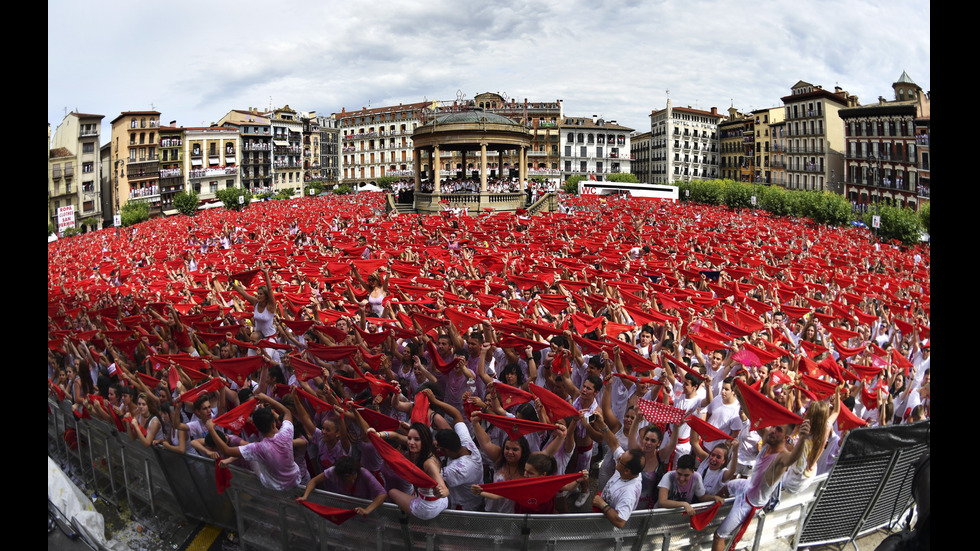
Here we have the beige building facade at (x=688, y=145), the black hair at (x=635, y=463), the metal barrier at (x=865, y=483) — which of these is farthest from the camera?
the beige building facade at (x=688, y=145)

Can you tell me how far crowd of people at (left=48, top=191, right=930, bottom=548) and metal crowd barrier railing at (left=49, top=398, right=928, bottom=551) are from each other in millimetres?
220

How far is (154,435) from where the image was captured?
8.39 m

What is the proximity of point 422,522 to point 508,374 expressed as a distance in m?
3.06

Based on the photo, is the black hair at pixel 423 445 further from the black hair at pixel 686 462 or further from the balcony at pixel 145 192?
the balcony at pixel 145 192

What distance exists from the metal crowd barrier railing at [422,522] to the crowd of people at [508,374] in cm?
22

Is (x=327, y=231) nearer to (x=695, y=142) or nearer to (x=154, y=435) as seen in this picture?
(x=154, y=435)

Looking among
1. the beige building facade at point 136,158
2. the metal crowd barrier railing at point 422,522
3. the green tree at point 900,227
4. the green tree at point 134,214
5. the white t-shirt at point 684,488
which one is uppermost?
the beige building facade at point 136,158

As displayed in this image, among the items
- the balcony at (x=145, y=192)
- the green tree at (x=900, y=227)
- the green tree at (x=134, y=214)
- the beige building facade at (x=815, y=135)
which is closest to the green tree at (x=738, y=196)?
the beige building facade at (x=815, y=135)

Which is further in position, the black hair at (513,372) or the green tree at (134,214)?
the green tree at (134,214)

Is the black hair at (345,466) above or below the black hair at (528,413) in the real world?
below

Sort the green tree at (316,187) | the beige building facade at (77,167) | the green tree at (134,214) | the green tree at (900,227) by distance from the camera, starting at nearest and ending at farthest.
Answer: the green tree at (900,227) < the green tree at (134,214) < the beige building facade at (77,167) < the green tree at (316,187)

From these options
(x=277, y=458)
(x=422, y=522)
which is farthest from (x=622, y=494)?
(x=277, y=458)

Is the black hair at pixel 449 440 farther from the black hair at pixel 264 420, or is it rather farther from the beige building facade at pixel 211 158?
the beige building facade at pixel 211 158

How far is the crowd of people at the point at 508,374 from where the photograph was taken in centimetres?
697
